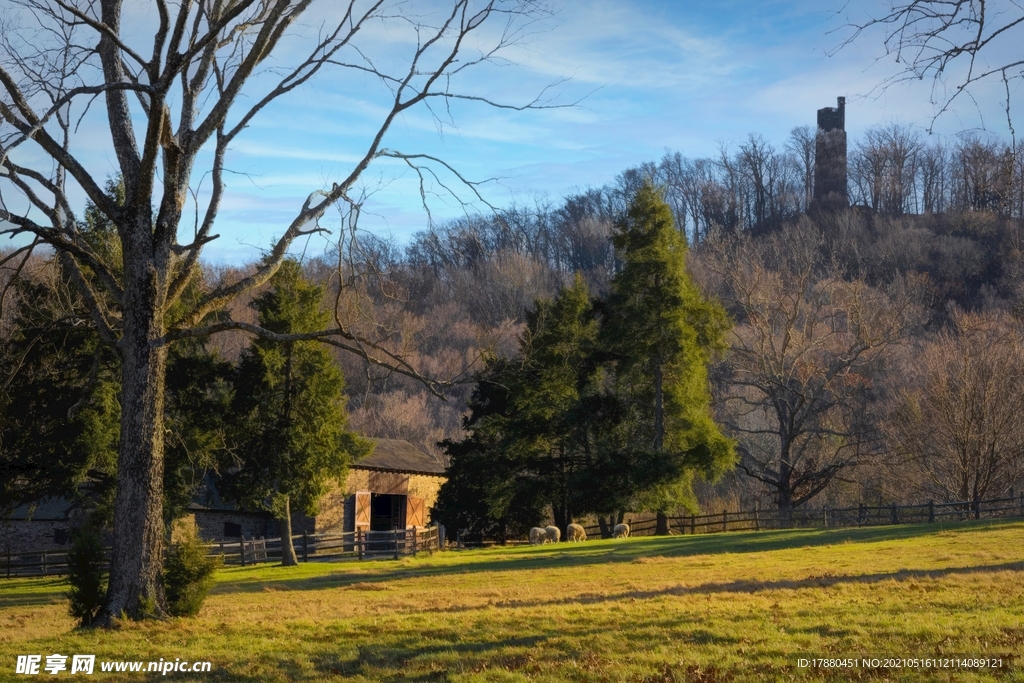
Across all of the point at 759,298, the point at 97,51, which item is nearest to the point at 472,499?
the point at 759,298

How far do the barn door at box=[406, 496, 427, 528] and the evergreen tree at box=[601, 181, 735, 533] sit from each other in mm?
10397

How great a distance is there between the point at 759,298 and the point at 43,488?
101 feet

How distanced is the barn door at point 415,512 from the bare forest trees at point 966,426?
21.8 m

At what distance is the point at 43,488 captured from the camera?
27.7 metres

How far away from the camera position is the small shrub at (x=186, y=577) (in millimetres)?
12281

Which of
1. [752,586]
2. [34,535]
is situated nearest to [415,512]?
[34,535]

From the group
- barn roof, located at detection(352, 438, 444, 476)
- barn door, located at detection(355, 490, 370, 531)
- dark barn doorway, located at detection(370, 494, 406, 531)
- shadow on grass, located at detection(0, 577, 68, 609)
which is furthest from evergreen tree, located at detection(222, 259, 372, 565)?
dark barn doorway, located at detection(370, 494, 406, 531)

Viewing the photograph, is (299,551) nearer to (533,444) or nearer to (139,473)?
(533,444)

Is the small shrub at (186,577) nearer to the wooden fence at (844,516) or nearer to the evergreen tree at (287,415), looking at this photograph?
the evergreen tree at (287,415)

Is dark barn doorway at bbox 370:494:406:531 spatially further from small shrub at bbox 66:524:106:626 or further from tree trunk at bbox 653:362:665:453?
small shrub at bbox 66:524:106:626

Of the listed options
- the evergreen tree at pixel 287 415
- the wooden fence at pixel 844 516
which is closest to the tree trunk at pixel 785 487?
the wooden fence at pixel 844 516

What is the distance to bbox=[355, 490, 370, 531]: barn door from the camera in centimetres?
3909

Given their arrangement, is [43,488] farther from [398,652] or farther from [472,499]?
[398,652]

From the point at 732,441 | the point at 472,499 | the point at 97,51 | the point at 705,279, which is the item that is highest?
the point at 705,279
